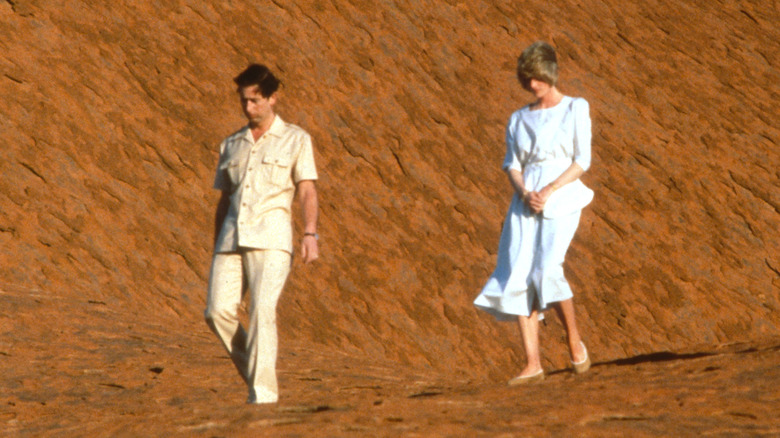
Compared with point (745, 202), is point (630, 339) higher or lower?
lower

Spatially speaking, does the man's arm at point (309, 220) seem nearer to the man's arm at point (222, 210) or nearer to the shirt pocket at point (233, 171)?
the shirt pocket at point (233, 171)

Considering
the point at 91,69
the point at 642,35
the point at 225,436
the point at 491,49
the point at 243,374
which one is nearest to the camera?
the point at 225,436

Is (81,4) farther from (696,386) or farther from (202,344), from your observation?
(696,386)

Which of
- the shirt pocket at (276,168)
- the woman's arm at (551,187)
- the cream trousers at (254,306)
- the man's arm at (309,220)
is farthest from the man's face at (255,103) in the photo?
the woman's arm at (551,187)

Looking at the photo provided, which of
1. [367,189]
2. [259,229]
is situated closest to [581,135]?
[259,229]

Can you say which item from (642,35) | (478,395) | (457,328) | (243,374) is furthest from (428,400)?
(642,35)

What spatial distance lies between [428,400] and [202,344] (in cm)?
373

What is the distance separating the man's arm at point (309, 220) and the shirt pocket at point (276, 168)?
12 cm

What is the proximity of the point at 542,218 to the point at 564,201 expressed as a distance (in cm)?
16

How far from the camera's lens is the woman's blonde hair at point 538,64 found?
6.69m

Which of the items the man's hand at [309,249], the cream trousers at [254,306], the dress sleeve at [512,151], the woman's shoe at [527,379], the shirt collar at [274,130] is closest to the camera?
the man's hand at [309,249]

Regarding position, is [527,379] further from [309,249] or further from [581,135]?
[309,249]

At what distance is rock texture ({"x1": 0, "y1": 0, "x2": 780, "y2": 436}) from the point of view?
31.7ft

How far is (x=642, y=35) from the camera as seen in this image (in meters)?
15.7
